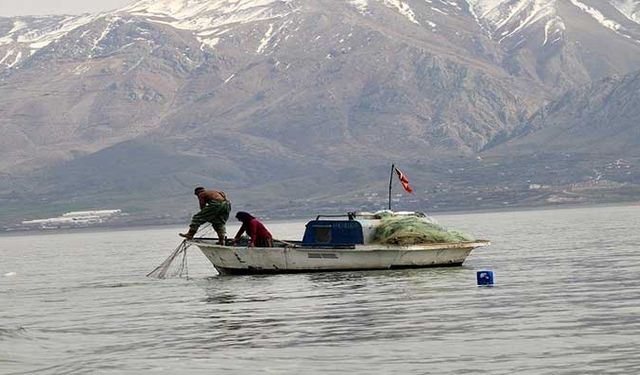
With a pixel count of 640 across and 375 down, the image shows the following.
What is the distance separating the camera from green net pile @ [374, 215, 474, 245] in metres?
86.1

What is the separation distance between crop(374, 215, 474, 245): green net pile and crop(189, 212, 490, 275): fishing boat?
1.34 feet

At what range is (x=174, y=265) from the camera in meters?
121

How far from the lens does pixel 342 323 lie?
54.5 meters

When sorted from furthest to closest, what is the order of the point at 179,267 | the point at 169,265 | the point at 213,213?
1. the point at 179,267
2. the point at 169,265
3. the point at 213,213

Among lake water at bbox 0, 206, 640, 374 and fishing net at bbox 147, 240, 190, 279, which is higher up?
fishing net at bbox 147, 240, 190, 279

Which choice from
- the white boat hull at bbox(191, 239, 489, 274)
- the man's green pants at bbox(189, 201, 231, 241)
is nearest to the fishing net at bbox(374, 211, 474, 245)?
the white boat hull at bbox(191, 239, 489, 274)

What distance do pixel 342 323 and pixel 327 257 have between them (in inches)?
1265

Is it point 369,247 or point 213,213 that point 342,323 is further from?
point 213,213

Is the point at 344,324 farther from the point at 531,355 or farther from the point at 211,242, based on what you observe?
the point at 211,242

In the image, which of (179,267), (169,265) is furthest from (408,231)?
(179,267)

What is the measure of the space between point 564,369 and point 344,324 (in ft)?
50.4

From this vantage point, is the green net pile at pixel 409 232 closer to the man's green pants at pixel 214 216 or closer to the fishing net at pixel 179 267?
the man's green pants at pixel 214 216

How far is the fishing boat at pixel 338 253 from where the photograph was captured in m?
86.1

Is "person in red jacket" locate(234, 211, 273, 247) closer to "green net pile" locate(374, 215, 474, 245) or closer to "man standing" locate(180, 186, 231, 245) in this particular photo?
"man standing" locate(180, 186, 231, 245)
